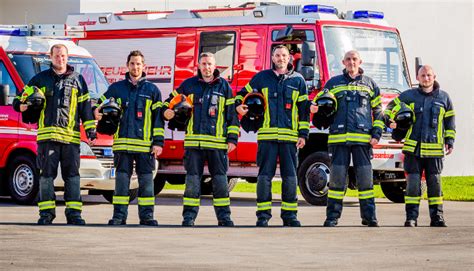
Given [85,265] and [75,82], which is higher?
[75,82]

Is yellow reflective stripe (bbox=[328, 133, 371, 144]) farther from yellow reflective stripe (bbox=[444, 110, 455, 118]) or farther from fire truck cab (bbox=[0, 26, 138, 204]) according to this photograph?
fire truck cab (bbox=[0, 26, 138, 204])

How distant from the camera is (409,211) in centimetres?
1520

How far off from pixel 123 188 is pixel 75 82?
1327 mm

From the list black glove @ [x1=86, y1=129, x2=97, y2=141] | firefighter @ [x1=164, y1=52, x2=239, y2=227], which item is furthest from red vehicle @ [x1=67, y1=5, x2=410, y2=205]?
black glove @ [x1=86, y1=129, x2=97, y2=141]

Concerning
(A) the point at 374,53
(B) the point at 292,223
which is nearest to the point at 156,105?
(B) the point at 292,223

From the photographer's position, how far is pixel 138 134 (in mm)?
14828

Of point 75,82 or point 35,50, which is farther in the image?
point 35,50

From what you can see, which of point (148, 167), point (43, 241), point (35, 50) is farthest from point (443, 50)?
point (43, 241)

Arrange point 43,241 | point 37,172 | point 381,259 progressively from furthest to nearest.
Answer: point 37,172 → point 43,241 → point 381,259

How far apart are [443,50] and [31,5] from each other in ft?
32.0

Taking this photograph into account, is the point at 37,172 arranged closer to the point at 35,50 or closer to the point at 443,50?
the point at 35,50

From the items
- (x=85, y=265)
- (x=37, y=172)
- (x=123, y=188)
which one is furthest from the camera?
(x=37, y=172)

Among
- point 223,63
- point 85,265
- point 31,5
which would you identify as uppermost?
point 31,5

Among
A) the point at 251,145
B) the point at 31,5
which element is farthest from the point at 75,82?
the point at 31,5
